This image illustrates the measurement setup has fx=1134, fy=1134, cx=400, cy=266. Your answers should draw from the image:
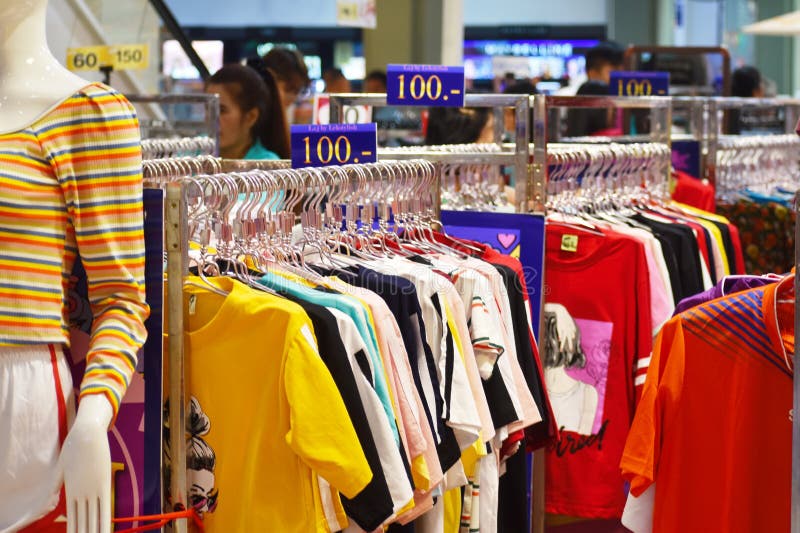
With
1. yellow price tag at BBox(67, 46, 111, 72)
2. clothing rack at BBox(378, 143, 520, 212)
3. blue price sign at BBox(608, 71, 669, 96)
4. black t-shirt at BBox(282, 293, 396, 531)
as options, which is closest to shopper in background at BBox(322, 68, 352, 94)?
yellow price tag at BBox(67, 46, 111, 72)

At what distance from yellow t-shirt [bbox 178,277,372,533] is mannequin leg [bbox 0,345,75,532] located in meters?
0.35

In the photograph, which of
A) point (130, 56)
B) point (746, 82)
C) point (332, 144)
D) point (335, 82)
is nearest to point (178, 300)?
point (332, 144)

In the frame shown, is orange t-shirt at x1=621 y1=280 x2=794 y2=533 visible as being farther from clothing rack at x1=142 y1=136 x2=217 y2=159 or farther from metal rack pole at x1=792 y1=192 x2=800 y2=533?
clothing rack at x1=142 y1=136 x2=217 y2=159


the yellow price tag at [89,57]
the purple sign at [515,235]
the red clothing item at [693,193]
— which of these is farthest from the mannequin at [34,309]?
the yellow price tag at [89,57]

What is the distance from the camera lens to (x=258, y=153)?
474 centimetres

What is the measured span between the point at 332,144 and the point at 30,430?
1.28m

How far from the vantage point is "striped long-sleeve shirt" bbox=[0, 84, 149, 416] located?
1.82 m

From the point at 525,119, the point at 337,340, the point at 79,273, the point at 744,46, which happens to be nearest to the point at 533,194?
the point at 525,119

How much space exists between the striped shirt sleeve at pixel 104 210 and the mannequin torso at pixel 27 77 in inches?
1.2

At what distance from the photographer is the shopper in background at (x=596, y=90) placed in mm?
6375

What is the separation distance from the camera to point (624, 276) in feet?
10.4

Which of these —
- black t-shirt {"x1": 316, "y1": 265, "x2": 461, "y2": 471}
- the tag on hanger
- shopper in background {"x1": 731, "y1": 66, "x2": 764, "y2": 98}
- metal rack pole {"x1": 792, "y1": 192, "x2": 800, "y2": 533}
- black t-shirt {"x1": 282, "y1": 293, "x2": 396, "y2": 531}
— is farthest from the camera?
shopper in background {"x1": 731, "y1": 66, "x2": 764, "y2": 98}

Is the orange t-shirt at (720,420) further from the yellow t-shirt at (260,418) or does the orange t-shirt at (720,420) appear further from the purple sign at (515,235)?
the purple sign at (515,235)

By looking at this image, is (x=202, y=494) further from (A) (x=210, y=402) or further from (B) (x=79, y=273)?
(B) (x=79, y=273)
